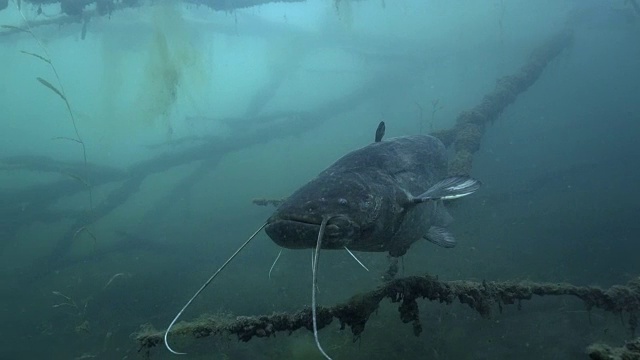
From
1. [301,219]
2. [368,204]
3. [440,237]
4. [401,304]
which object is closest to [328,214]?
[301,219]

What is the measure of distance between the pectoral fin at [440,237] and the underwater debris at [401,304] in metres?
0.76

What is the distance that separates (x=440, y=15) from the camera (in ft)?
146

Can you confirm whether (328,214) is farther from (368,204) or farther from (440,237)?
(440,237)

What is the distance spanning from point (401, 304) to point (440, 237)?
119 centimetres

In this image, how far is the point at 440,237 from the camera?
408 centimetres

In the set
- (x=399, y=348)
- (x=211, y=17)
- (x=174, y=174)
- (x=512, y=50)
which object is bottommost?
(x=174, y=174)

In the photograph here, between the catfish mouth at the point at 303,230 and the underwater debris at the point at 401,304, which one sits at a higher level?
the catfish mouth at the point at 303,230

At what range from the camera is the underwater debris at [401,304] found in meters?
2.74

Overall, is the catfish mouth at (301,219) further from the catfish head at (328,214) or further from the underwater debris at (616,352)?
the underwater debris at (616,352)

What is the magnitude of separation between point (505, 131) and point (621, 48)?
19.2m

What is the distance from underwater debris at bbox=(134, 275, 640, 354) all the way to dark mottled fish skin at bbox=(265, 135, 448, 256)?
47 centimetres

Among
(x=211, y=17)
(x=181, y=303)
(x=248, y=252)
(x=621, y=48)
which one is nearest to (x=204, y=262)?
(x=248, y=252)

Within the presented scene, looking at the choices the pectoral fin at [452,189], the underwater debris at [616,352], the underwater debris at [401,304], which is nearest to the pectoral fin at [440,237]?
the underwater debris at [401,304]

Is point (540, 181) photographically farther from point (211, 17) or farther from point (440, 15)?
point (440, 15)
